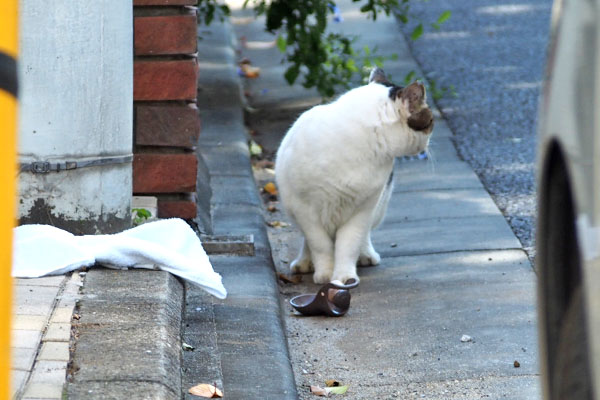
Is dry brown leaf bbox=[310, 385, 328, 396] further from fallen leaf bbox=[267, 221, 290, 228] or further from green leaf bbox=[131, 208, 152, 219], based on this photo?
fallen leaf bbox=[267, 221, 290, 228]

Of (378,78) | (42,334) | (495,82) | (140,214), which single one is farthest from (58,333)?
(495,82)

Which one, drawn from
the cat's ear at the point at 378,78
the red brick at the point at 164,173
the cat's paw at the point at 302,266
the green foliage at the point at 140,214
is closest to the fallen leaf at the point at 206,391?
the green foliage at the point at 140,214

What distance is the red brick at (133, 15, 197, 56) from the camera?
4617 millimetres

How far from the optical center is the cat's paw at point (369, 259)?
5.22 meters

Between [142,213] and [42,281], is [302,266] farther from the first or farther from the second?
[42,281]

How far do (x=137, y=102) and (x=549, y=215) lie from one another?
2895 millimetres

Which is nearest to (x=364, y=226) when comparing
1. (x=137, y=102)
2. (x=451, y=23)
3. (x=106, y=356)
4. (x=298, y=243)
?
(x=298, y=243)

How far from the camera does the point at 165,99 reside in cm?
470

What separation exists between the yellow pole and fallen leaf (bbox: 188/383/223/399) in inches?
66.3

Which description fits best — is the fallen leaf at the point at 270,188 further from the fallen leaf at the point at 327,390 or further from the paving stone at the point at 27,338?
the paving stone at the point at 27,338

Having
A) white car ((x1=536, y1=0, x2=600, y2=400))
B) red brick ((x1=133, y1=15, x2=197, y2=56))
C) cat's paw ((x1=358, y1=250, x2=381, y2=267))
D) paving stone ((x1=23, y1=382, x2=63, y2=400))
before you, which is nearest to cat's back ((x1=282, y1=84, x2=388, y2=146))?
red brick ((x1=133, y1=15, x2=197, y2=56))

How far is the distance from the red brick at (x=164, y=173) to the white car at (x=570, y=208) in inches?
110

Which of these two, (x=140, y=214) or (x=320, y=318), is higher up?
(x=140, y=214)

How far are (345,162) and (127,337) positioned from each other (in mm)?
2017
